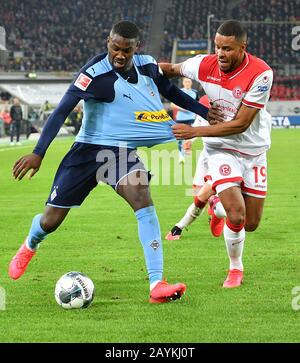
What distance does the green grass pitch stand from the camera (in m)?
6.25

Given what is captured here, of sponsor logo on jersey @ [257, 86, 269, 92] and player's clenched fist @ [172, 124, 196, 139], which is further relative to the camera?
sponsor logo on jersey @ [257, 86, 269, 92]

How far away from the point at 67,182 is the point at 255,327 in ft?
7.36

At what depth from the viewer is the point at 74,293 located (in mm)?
7133

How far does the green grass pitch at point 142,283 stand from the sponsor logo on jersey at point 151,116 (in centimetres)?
151

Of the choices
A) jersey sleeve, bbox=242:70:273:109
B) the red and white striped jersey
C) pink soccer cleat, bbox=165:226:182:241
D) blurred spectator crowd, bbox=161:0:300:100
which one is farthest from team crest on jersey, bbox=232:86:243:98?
blurred spectator crowd, bbox=161:0:300:100

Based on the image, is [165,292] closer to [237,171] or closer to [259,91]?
[237,171]

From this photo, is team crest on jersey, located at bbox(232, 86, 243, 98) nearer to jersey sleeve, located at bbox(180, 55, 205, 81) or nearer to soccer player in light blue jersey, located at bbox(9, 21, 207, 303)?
jersey sleeve, located at bbox(180, 55, 205, 81)

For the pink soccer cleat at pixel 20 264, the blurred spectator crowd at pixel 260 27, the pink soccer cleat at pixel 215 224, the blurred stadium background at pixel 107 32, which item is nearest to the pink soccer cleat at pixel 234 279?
the pink soccer cleat at pixel 20 264

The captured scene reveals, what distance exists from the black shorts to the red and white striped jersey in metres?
1.11

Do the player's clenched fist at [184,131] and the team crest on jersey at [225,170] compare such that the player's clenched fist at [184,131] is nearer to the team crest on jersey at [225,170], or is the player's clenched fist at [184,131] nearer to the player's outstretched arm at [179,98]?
the player's outstretched arm at [179,98]

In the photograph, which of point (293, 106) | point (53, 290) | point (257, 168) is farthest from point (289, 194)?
point (293, 106)

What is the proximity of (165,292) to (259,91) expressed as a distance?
2052 millimetres

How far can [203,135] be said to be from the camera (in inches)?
305

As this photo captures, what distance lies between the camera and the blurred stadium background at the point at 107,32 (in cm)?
5531
